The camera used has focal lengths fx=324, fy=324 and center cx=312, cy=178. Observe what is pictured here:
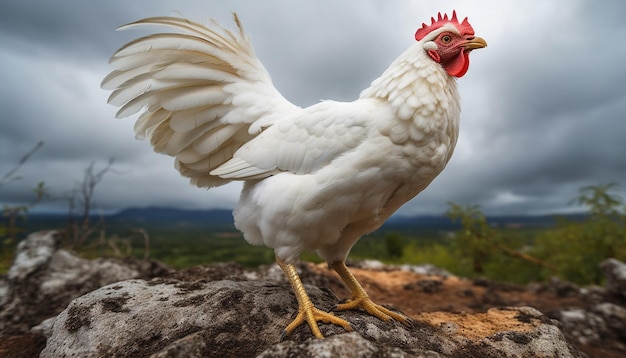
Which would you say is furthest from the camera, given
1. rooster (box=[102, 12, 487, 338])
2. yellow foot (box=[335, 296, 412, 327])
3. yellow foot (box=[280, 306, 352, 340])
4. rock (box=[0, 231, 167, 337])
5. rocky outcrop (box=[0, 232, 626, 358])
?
rock (box=[0, 231, 167, 337])

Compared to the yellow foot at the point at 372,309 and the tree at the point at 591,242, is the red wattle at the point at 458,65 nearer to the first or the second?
the yellow foot at the point at 372,309

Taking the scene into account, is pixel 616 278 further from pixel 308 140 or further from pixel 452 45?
pixel 308 140

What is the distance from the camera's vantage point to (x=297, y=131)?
2.80m

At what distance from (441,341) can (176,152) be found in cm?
299

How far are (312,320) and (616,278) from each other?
7.04 metres

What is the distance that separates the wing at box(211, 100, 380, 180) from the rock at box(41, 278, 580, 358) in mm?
1100

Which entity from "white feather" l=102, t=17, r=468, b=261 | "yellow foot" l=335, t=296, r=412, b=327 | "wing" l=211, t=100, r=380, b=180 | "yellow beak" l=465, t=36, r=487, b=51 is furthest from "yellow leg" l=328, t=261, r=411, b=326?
"yellow beak" l=465, t=36, r=487, b=51

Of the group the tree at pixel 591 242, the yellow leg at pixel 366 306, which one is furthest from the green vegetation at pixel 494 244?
the yellow leg at pixel 366 306

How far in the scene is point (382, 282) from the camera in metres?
6.45

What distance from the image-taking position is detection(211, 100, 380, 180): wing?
8.31ft

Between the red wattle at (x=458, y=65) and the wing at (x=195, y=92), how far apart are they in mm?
1440

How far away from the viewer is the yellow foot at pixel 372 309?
9.07ft

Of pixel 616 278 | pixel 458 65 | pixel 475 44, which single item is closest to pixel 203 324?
pixel 458 65

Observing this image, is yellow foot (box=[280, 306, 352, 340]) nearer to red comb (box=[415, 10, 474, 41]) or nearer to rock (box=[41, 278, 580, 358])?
rock (box=[41, 278, 580, 358])
